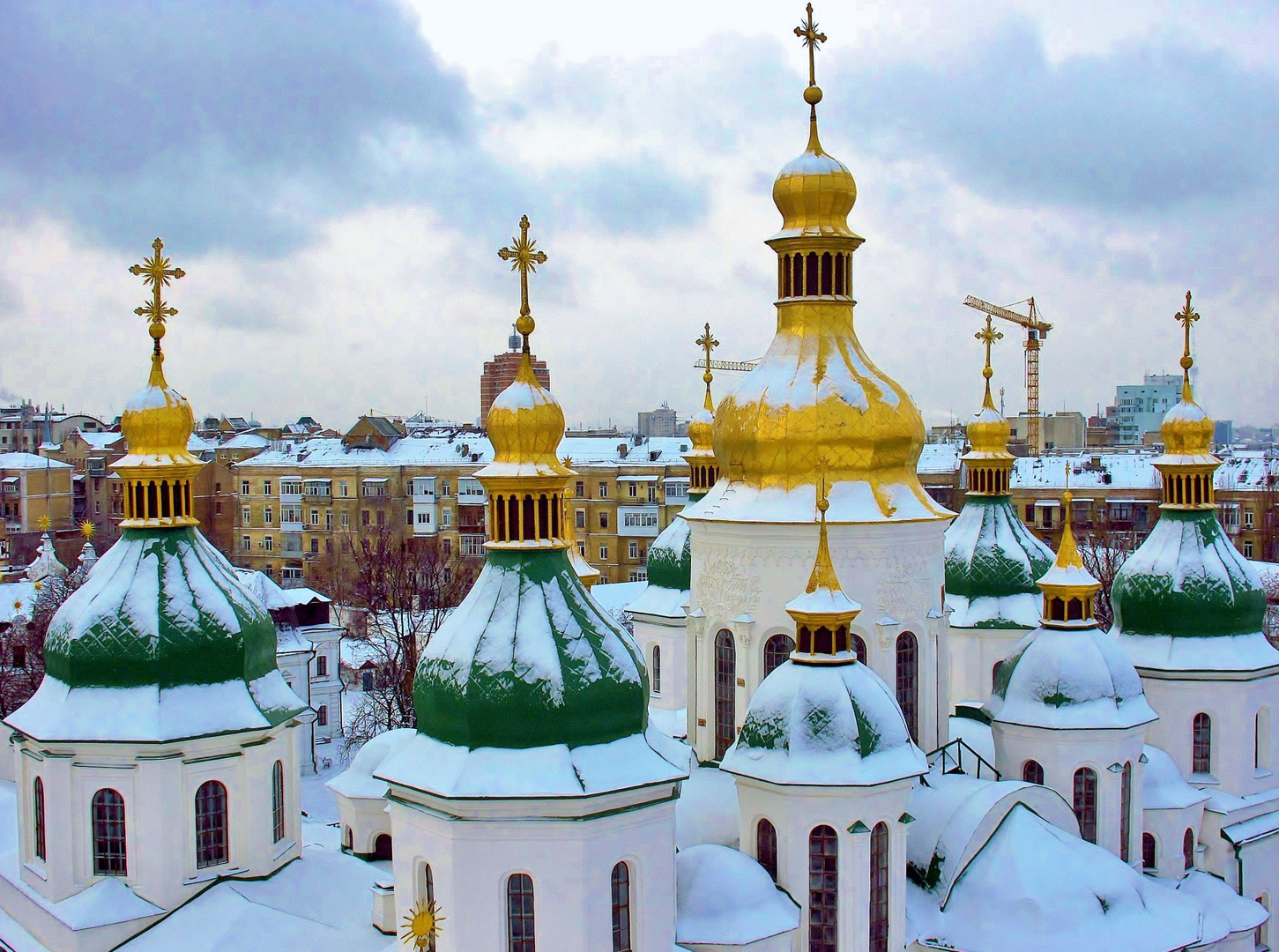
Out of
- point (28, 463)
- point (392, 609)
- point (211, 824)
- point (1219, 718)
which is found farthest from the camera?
point (28, 463)

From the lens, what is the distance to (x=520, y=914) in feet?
45.4

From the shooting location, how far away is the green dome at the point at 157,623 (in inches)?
685

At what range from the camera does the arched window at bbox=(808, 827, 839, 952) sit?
52.3 feet

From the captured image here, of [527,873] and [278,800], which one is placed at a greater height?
[527,873]

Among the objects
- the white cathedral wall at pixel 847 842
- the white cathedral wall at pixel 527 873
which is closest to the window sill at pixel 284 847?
the white cathedral wall at pixel 527 873

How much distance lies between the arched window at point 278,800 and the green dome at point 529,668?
4.86 m

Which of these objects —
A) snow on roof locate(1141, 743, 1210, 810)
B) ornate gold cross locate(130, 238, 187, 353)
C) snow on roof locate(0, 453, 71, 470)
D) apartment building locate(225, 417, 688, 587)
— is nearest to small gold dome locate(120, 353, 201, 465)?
ornate gold cross locate(130, 238, 187, 353)

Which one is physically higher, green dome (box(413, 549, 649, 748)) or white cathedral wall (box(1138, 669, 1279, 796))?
green dome (box(413, 549, 649, 748))

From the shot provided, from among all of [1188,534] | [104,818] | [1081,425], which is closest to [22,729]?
[104,818]

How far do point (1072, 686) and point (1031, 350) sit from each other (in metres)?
83.4

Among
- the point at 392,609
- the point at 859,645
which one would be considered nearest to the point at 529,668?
the point at 859,645

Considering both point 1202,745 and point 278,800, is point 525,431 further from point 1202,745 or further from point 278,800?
point 1202,745

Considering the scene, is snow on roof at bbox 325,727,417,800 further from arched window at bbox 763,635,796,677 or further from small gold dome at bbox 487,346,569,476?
small gold dome at bbox 487,346,569,476

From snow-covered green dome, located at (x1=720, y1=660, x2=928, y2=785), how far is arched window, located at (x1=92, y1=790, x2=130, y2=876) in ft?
27.2
